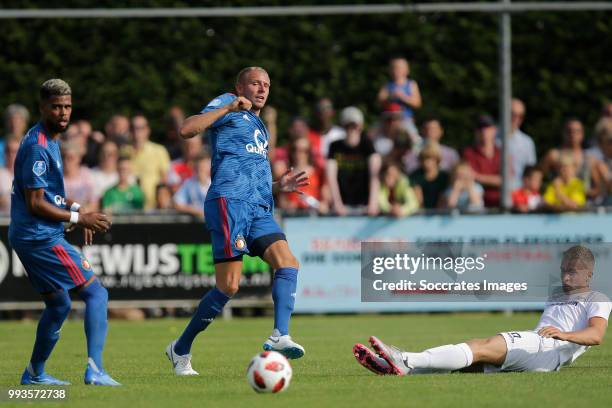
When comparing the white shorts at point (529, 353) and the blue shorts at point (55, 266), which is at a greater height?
the blue shorts at point (55, 266)

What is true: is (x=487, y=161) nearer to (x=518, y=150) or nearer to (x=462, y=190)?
(x=518, y=150)

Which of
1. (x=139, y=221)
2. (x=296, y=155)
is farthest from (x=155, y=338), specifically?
(x=296, y=155)

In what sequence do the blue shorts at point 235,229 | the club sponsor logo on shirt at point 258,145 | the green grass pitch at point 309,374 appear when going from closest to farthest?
the green grass pitch at point 309,374
the blue shorts at point 235,229
the club sponsor logo on shirt at point 258,145

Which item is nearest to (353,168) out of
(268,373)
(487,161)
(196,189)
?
(487,161)

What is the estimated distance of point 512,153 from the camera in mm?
20188

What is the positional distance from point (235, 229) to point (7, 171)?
30.0 ft

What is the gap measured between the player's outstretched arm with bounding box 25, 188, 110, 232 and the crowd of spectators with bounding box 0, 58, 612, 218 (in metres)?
8.57

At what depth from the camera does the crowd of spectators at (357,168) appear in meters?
18.6

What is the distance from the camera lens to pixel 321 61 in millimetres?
23344

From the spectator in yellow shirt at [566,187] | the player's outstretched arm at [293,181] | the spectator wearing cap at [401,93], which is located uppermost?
the spectator wearing cap at [401,93]

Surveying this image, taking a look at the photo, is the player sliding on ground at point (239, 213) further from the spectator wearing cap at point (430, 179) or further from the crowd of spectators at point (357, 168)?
the spectator wearing cap at point (430, 179)

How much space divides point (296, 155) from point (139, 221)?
2482mm

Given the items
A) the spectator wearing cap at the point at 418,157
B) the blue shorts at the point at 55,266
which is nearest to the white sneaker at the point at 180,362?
the blue shorts at the point at 55,266

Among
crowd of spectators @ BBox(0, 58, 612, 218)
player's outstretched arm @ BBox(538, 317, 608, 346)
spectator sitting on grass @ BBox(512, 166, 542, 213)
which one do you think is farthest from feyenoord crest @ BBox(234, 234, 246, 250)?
spectator sitting on grass @ BBox(512, 166, 542, 213)
